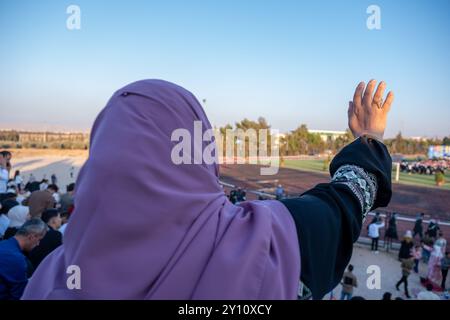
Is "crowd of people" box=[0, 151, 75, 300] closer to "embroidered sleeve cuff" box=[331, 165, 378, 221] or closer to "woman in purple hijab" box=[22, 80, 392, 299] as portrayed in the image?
"woman in purple hijab" box=[22, 80, 392, 299]

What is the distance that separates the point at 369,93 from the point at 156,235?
772 mm

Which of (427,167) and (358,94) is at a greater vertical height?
(358,94)

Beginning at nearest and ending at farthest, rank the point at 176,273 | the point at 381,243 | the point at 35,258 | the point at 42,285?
the point at 176,273
the point at 42,285
the point at 35,258
the point at 381,243

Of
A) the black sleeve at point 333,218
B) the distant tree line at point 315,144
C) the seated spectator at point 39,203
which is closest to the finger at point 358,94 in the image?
the black sleeve at point 333,218

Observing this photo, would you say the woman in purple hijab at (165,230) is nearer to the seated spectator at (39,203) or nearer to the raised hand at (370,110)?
the raised hand at (370,110)

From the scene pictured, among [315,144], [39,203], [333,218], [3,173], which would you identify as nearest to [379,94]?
[333,218]

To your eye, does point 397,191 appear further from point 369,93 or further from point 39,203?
point 369,93

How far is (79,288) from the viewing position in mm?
612

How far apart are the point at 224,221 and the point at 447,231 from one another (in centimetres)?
1677

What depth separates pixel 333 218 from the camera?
0.75 m

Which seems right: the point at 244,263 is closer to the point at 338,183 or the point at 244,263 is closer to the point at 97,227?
the point at 97,227

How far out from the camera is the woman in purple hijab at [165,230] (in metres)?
0.59

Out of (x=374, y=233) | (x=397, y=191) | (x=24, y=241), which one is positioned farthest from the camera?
(x=397, y=191)
